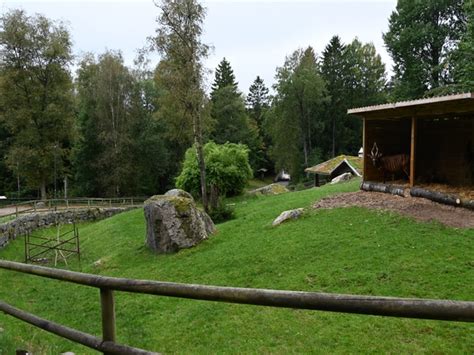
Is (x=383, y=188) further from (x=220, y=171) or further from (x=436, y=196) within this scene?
(x=220, y=171)

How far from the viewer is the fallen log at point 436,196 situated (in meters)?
10.2

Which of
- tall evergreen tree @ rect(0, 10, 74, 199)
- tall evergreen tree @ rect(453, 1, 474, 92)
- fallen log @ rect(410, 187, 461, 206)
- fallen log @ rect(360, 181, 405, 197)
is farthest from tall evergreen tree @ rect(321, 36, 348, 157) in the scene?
fallen log @ rect(410, 187, 461, 206)

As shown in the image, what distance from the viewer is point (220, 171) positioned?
24.0m

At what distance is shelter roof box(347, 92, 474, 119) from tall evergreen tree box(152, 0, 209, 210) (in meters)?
6.45

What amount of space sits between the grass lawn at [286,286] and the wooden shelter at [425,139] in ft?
11.2

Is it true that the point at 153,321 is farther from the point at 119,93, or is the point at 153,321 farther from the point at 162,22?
the point at 119,93

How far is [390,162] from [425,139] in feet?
6.68

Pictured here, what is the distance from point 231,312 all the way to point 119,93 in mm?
33216

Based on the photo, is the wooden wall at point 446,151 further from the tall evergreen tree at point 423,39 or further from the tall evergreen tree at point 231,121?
the tall evergreen tree at point 231,121

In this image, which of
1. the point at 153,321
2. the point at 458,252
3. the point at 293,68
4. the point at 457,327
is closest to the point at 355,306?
the point at 457,327

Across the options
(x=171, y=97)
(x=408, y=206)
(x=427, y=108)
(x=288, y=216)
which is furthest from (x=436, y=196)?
(x=171, y=97)

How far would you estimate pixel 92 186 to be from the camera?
124 ft

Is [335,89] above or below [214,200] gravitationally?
above

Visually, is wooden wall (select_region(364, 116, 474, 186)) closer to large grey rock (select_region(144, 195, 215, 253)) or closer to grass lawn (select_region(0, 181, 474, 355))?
grass lawn (select_region(0, 181, 474, 355))
